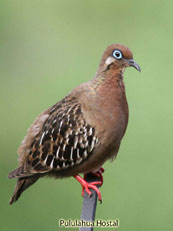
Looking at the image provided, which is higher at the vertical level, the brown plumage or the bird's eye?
the bird's eye

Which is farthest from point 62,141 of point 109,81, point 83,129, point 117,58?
point 117,58

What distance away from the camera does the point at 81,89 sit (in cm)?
428

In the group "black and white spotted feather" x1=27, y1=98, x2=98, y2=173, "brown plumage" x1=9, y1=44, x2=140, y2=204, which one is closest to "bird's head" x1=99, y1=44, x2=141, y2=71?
"brown plumage" x1=9, y1=44, x2=140, y2=204

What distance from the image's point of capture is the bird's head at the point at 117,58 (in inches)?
164

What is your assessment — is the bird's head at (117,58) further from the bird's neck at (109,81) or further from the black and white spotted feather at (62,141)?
the black and white spotted feather at (62,141)

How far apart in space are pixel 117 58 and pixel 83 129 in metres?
0.55

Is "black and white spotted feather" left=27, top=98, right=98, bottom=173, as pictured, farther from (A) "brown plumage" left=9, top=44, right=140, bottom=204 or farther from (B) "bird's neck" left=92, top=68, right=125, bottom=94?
(B) "bird's neck" left=92, top=68, right=125, bottom=94

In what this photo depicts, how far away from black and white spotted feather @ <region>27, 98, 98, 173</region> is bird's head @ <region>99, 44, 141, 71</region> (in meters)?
0.35

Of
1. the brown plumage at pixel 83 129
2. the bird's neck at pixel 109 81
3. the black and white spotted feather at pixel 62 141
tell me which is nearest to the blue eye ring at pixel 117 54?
the brown plumage at pixel 83 129

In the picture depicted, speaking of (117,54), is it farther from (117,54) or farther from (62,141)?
(62,141)

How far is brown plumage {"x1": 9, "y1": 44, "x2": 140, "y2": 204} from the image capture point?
422cm

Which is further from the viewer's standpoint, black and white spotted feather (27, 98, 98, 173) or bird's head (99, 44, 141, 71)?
black and white spotted feather (27, 98, 98, 173)

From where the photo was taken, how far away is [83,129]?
430cm

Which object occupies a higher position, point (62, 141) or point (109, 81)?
point (109, 81)
